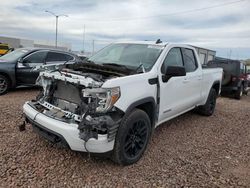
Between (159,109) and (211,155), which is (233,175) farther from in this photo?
(159,109)

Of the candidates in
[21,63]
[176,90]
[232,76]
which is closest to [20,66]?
[21,63]

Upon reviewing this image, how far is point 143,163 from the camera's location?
146 inches

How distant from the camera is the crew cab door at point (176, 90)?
4191 millimetres

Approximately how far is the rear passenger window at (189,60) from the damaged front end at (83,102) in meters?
2.03

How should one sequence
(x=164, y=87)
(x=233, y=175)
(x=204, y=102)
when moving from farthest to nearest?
(x=204, y=102), (x=164, y=87), (x=233, y=175)

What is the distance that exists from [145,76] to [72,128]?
1332 millimetres

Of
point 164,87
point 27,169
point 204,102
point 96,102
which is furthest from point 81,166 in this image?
point 204,102

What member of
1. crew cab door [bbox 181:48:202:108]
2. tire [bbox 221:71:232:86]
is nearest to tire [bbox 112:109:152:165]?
crew cab door [bbox 181:48:202:108]

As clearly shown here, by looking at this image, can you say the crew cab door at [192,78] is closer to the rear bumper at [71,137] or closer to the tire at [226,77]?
the rear bumper at [71,137]

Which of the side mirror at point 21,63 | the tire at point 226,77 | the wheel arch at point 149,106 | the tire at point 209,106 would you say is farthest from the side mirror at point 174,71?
the tire at point 226,77

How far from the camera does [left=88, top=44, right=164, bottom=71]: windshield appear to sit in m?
4.21

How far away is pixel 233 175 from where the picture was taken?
142 inches

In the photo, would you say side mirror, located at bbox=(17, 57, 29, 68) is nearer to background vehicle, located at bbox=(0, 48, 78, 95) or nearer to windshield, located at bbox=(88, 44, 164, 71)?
background vehicle, located at bbox=(0, 48, 78, 95)

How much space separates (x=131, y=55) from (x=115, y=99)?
1.62 m
